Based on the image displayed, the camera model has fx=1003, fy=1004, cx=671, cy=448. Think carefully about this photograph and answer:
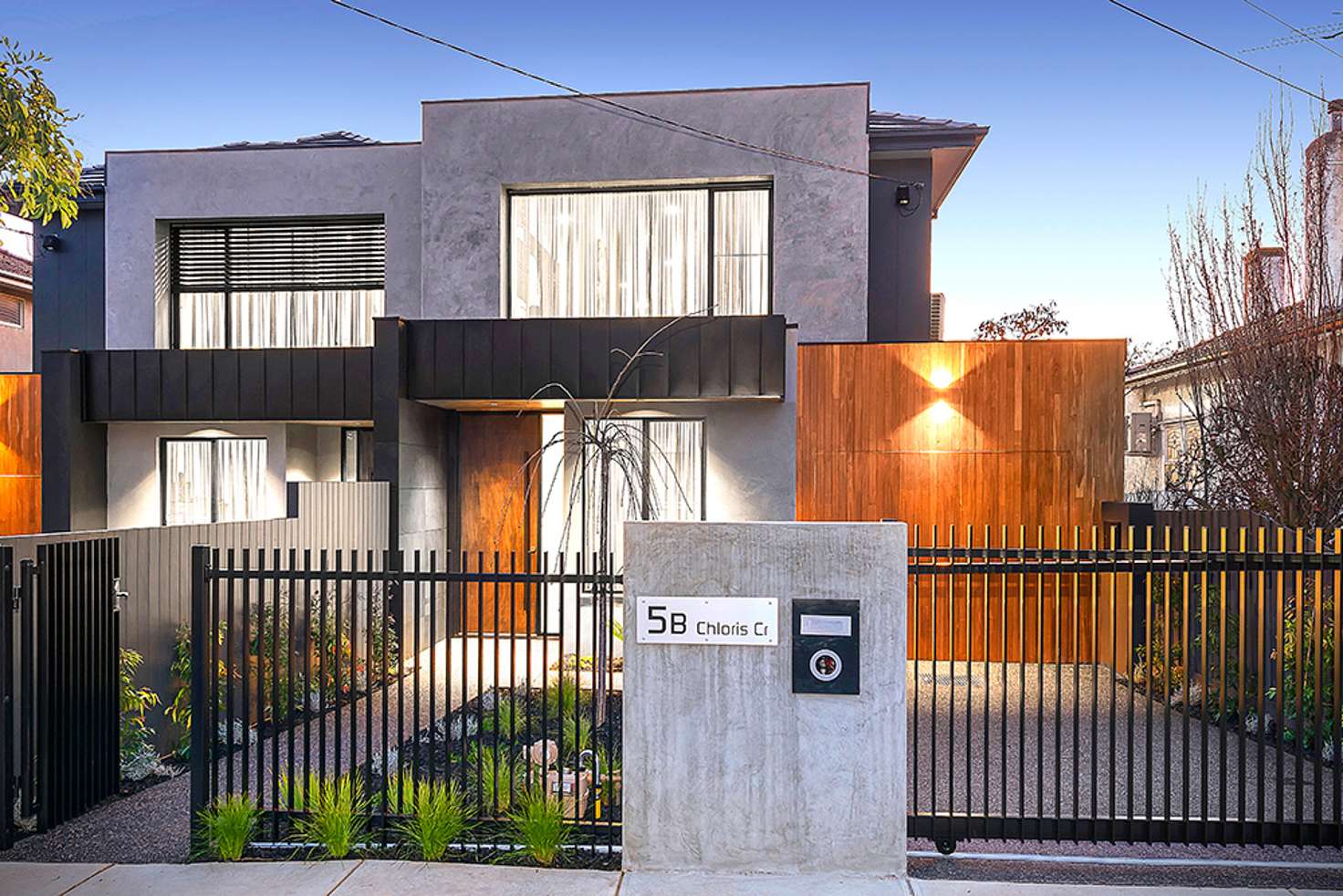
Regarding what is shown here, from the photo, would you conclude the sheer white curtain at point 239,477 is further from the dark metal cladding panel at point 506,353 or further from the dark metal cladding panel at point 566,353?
the dark metal cladding panel at point 566,353

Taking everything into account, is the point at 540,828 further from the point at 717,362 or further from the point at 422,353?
the point at 422,353

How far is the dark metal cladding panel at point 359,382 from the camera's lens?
11656mm

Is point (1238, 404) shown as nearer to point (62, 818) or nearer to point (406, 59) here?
point (62, 818)

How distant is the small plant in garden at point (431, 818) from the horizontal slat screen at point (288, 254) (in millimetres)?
9692

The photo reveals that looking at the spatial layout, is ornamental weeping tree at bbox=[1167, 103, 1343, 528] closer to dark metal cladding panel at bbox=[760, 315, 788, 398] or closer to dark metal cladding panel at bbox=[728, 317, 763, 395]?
dark metal cladding panel at bbox=[760, 315, 788, 398]

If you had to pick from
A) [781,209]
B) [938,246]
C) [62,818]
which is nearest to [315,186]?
[781,209]

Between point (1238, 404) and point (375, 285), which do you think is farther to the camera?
point (375, 285)

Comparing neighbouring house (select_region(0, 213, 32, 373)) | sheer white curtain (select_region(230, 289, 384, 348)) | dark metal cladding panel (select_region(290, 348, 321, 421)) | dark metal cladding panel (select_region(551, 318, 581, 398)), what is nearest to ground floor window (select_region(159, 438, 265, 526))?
dark metal cladding panel (select_region(290, 348, 321, 421))

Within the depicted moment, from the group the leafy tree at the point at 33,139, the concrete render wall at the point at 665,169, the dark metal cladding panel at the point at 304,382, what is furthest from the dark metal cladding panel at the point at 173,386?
the leafy tree at the point at 33,139

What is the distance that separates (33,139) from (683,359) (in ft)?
21.2

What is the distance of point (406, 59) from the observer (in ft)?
66.0

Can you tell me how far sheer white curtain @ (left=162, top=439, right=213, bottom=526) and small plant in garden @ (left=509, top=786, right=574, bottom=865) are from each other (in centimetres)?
921

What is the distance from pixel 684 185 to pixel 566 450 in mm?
3926

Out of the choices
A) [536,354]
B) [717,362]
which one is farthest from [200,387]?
[717,362]
